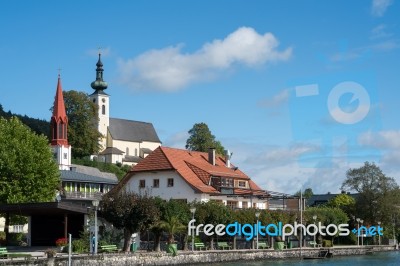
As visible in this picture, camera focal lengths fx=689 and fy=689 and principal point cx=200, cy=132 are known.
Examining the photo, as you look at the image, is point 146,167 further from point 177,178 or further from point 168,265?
point 168,265

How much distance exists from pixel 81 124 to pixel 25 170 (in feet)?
182

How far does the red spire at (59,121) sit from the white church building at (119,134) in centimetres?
2069

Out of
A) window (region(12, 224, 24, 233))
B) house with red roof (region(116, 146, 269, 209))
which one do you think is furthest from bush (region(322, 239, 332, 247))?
window (region(12, 224, 24, 233))

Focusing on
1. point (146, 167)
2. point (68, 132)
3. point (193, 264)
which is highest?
point (68, 132)

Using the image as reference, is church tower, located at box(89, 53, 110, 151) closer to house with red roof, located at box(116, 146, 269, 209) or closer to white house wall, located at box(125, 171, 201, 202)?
house with red roof, located at box(116, 146, 269, 209)

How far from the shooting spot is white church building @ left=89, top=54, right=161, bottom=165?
13900cm

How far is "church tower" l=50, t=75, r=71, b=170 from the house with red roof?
39.9 metres

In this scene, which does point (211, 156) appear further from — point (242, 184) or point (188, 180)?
point (188, 180)

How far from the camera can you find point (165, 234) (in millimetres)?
58250

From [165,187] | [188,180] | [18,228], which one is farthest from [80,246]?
[18,228]

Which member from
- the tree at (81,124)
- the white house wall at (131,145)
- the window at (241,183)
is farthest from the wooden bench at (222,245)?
the white house wall at (131,145)

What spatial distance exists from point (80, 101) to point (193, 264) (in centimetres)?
7346

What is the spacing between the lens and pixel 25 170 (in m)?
65.0

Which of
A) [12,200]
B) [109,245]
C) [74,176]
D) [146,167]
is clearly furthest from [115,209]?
[74,176]
